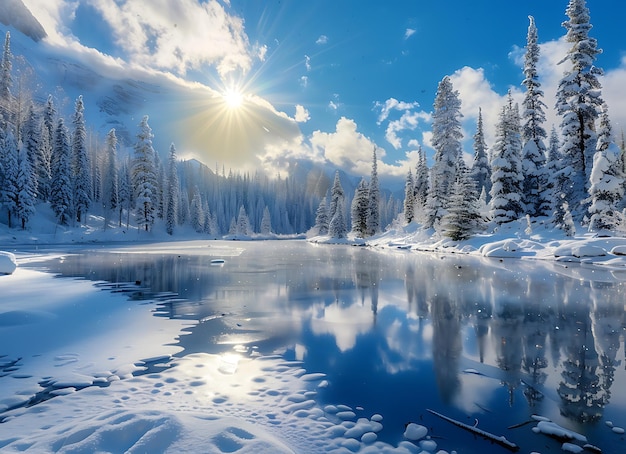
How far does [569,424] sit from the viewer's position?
4395 millimetres

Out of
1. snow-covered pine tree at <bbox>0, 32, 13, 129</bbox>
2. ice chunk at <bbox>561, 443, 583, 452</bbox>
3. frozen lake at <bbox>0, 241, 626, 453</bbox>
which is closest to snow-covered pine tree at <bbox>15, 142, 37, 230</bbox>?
snow-covered pine tree at <bbox>0, 32, 13, 129</bbox>

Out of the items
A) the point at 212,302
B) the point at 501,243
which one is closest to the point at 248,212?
the point at 501,243

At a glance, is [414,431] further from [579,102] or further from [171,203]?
[171,203]

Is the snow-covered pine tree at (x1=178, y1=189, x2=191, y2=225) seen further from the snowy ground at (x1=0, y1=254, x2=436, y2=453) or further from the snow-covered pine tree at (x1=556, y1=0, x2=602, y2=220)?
the snowy ground at (x1=0, y1=254, x2=436, y2=453)

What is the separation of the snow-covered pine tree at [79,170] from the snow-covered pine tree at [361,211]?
48.4m

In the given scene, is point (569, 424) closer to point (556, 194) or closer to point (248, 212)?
point (556, 194)

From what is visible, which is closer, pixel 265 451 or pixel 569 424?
pixel 265 451

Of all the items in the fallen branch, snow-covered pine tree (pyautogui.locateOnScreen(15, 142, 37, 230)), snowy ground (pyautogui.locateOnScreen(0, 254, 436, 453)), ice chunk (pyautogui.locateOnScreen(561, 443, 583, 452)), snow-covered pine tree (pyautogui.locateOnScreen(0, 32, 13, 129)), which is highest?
snow-covered pine tree (pyautogui.locateOnScreen(0, 32, 13, 129))

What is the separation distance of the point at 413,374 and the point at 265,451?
133 inches

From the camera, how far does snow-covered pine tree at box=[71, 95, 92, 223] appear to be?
193 feet

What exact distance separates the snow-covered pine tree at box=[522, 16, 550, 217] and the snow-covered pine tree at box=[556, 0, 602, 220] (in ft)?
16.1

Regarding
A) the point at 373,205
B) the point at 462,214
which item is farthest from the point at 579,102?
the point at 373,205

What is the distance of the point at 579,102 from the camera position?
104 feet

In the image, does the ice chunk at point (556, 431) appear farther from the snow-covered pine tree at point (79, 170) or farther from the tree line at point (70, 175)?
the snow-covered pine tree at point (79, 170)
